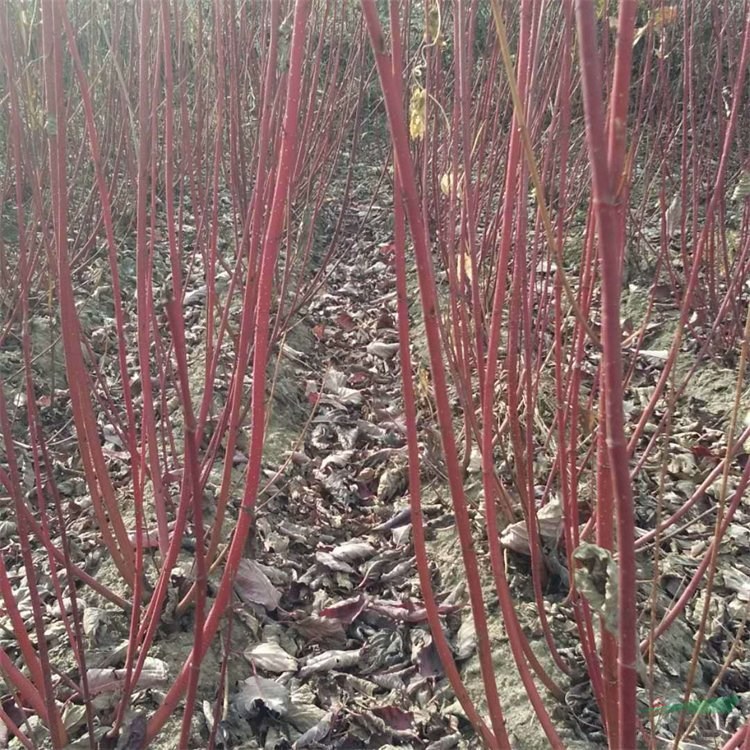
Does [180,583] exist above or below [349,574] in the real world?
above

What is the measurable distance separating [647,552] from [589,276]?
903 mm

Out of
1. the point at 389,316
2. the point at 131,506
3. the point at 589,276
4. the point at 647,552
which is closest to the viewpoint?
the point at 589,276

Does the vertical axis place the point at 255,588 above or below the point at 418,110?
below

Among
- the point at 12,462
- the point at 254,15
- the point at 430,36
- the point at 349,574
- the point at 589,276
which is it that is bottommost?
the point at 349,574

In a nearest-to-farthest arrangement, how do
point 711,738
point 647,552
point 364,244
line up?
point 711,738 < point 647,552 < point 364,244

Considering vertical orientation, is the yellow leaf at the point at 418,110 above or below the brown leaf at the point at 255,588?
above

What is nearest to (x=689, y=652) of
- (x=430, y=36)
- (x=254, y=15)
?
(x=430, y=36)

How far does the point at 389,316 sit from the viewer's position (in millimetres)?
3354

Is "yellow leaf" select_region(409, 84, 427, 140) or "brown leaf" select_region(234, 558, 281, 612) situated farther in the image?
"brown leaf" select_region(234, 558, 281, 612)

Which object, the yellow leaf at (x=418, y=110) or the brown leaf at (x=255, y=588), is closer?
the yellow leaf at (x=418, y=110)

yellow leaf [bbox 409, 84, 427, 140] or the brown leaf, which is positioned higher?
yellow leaf [bbox 409, 84, 427, 140]

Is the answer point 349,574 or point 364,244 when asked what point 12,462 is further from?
point 364,244

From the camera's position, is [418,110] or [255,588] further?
[255,588]

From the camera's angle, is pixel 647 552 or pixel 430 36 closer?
pixel 430 36
